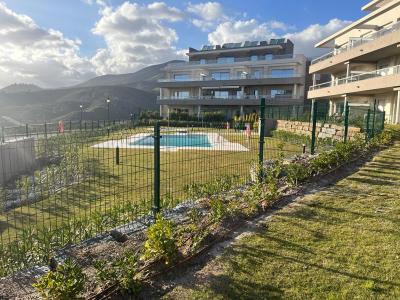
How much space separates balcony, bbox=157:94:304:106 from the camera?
45.9 m

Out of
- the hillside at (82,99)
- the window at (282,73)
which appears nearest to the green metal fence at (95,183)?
the window at (282,73)

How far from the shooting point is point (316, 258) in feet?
14.2

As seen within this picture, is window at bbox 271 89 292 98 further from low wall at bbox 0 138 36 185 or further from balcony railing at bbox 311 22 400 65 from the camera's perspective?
low wall at bbox 0 138 36 185

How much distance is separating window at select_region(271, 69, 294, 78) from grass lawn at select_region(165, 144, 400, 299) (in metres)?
43.7

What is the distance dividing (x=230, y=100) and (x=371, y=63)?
21.4 m

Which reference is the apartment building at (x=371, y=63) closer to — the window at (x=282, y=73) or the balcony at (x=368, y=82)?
the balcony at (x=368, y=82)

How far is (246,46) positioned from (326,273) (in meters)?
58.1

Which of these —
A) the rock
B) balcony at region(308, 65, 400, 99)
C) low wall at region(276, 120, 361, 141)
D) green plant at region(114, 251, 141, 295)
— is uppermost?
balcony at region(308, 65, 400, 99)

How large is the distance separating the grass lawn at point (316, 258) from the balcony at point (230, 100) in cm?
4084

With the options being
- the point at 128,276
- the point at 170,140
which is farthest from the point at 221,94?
the point at 128,276

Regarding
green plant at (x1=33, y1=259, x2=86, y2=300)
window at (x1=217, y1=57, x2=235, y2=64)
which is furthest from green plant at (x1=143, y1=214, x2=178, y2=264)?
window at (x1=217, y1=57, x2=235, y2=64)

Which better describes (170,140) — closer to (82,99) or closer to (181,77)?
(181,77)

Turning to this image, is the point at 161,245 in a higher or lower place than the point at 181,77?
lower


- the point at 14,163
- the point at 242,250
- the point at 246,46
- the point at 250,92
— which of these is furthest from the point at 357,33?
the point at 242,250
